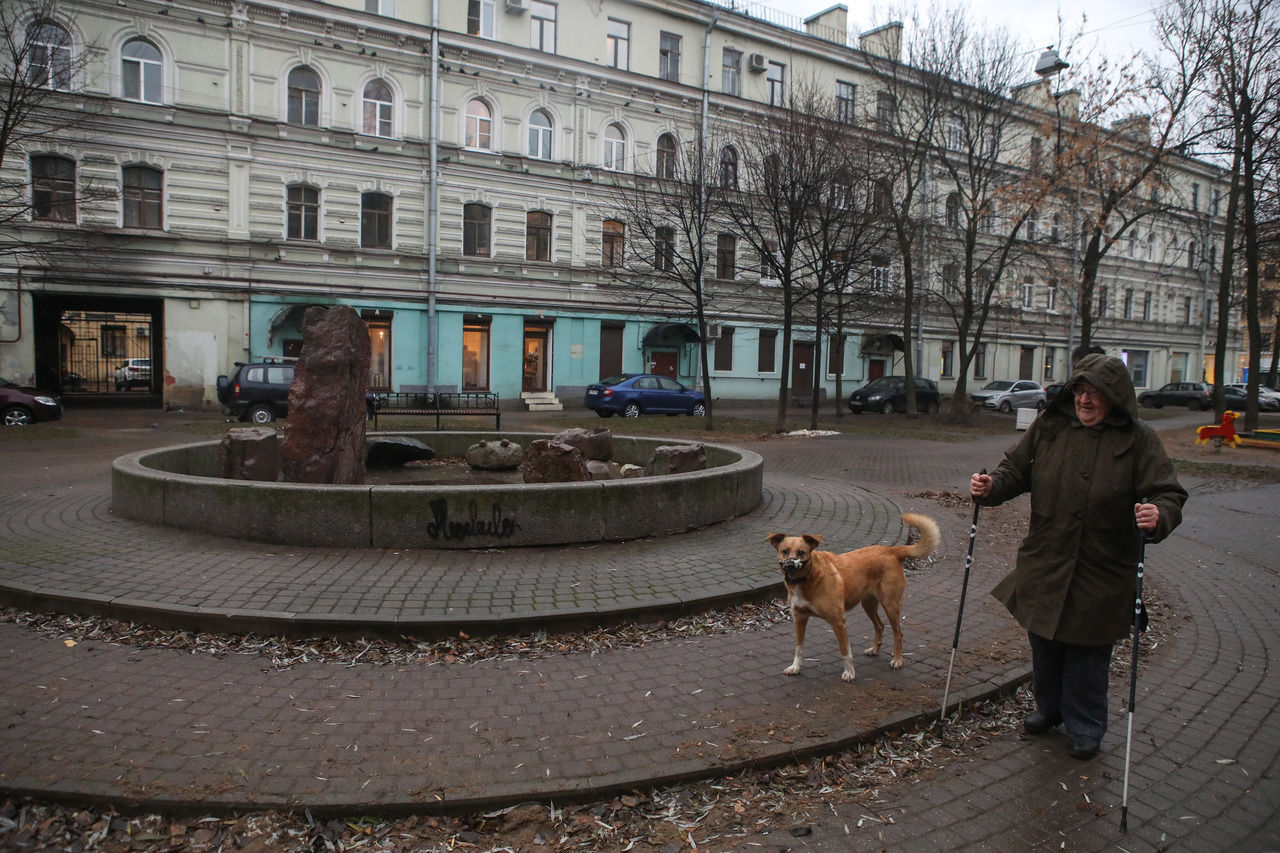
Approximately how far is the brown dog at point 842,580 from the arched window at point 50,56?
22.5m

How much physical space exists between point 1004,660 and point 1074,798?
61.4 inches

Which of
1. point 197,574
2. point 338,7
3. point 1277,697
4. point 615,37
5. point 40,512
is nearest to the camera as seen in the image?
point 1277,697

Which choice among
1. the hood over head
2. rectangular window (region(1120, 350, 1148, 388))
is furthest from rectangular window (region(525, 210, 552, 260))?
rectangular window (region(1120, 350, 1148, 388))

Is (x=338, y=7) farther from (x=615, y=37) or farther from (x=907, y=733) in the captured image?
(x=907, y=733)

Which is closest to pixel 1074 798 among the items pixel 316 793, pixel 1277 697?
pixel 1277 697

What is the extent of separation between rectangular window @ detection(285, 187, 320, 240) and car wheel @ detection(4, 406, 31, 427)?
9.54 meters

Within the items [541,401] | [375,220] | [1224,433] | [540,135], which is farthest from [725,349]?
[1224,433]

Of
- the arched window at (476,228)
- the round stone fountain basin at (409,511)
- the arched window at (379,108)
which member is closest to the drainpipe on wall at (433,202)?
the arched window at (476,228)

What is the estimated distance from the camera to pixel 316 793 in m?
3.32

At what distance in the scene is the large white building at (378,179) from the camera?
939 inches

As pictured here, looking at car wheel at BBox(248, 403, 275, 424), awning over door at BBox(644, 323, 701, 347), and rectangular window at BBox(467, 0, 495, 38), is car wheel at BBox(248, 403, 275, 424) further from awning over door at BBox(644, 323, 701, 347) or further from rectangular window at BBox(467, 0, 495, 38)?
rectangular window at BBox(467, 0, 495, 38)

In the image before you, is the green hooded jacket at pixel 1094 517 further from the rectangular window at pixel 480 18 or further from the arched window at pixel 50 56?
the rectangular window at pixel 480 18

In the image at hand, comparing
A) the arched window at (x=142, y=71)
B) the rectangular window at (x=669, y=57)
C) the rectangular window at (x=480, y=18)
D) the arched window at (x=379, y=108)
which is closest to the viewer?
the arched window at (x=142, y=71)

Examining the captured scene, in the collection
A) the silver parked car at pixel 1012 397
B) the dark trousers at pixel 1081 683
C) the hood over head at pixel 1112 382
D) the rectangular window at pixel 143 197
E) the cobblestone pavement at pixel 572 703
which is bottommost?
the cobblestone pavement at pixel 572 703
